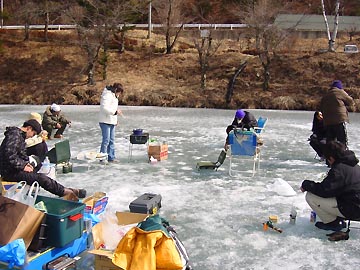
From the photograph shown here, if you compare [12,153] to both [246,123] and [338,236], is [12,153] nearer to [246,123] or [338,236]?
[338,236]

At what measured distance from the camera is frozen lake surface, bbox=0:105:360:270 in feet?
12.9

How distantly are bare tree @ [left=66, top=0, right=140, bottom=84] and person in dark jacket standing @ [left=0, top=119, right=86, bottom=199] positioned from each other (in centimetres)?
1816

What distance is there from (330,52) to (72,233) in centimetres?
2308

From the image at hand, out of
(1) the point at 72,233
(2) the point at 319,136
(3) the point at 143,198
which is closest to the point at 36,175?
(3) the point at 143,198

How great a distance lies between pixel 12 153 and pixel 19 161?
11 cm

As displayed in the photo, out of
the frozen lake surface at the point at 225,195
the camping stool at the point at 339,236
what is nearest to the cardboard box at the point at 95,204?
the frozen lake surface at the point at 225,195

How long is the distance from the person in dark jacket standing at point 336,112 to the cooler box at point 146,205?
3.58 metres

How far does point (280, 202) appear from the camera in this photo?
5.48m

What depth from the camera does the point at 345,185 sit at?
4.16m

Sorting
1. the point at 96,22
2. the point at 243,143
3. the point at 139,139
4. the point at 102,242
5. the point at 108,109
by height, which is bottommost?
the point at 102,242

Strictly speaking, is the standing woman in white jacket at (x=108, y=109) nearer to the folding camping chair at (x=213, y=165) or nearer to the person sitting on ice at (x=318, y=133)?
the folding camping chair at (x=213, y=165)

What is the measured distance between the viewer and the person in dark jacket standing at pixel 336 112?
22.7 ft

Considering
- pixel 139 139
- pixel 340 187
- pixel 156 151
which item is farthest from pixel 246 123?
pixel 340 187

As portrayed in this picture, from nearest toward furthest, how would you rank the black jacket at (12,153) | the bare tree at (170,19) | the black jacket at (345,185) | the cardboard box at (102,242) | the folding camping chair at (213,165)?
the cardboard box at (102,242) < the black jacket at (345,185) < the black jacket at (12,153) < the folding camping chair at (213,165) < the bare tree at (170,19)
